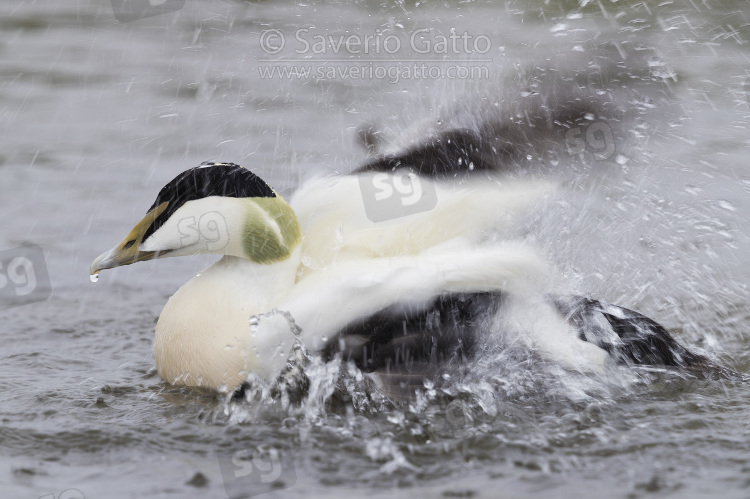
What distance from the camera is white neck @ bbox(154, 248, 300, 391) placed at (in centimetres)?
327

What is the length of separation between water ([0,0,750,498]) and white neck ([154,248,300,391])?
4.0 inches

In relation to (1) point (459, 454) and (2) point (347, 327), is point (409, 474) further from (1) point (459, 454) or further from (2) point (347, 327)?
(2) point (347, 327)

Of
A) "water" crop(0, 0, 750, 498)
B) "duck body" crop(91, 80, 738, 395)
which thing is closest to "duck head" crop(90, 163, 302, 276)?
"duck body" crop(91, 80, 738, 395)

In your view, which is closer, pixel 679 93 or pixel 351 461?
pixel 351 461

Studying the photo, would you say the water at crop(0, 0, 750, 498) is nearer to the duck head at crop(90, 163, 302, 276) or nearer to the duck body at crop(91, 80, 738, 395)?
the duck body at crop(91, 80, 738, 395)

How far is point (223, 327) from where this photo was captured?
3.34 meters

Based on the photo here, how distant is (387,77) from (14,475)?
4.89 metres

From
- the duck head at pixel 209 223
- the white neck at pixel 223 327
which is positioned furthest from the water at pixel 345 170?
the duck head at pixel 209 223

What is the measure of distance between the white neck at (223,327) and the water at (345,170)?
0.10 m

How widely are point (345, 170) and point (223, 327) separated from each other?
1247 millimetres

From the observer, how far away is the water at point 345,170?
9.50 ft

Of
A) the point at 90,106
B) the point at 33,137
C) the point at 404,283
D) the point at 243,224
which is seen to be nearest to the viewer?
the point at 404,283

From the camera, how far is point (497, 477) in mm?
2807

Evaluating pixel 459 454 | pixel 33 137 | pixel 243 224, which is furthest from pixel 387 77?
pixel 459 454
